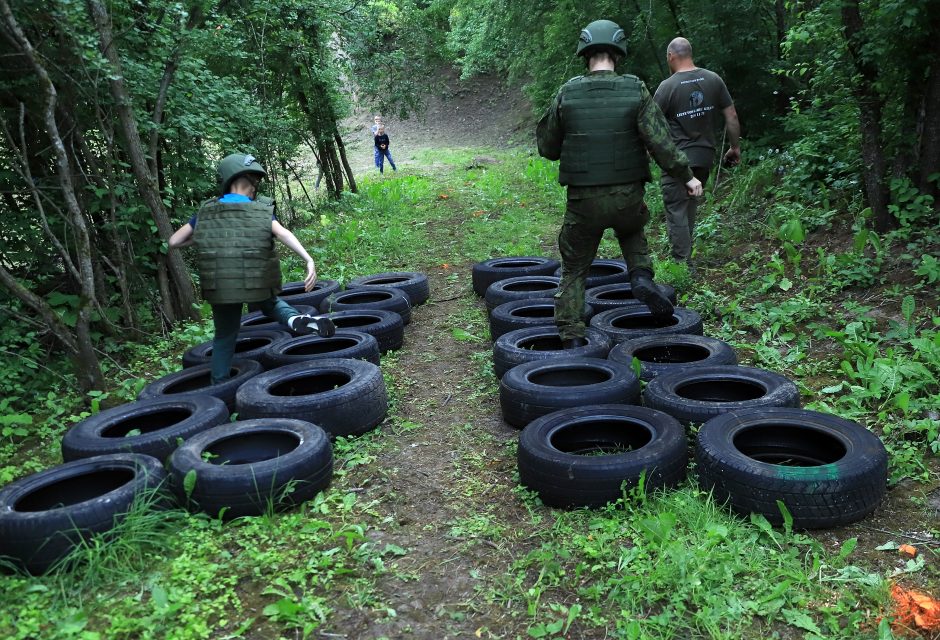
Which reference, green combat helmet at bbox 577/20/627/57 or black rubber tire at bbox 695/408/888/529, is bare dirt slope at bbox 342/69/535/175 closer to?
green combat helmet at bbox 577/20/627/57

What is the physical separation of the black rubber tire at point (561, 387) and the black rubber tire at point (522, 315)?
963 millimetres

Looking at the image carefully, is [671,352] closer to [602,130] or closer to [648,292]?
[648,292]

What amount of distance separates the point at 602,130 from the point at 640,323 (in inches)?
76.4

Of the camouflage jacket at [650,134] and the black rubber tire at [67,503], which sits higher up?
the camouflage jacket at [650,134]

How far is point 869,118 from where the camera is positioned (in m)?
6.65

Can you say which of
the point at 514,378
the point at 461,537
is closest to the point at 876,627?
the point at 461,537

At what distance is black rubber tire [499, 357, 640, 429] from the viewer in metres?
4.53

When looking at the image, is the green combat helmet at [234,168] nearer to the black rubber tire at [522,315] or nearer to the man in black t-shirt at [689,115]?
the black rubber tire at [522,315]

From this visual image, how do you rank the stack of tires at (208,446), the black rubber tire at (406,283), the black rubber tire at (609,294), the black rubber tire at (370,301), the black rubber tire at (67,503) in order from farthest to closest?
the black rubber tire at (406,283), the black rubber tire at (370,301), the black rubber tire at (609,294), the stack of tires at (208,446), the black rubber tire at (67,503)

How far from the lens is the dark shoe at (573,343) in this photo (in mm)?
5582

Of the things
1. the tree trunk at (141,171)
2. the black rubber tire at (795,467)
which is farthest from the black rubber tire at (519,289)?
the tree trunk at (141,171)

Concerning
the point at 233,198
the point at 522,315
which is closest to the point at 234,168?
the point at 233,198

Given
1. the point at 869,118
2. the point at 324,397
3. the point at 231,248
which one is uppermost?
the point at 869,118

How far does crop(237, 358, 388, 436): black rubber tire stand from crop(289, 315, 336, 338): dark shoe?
11.0 inches
